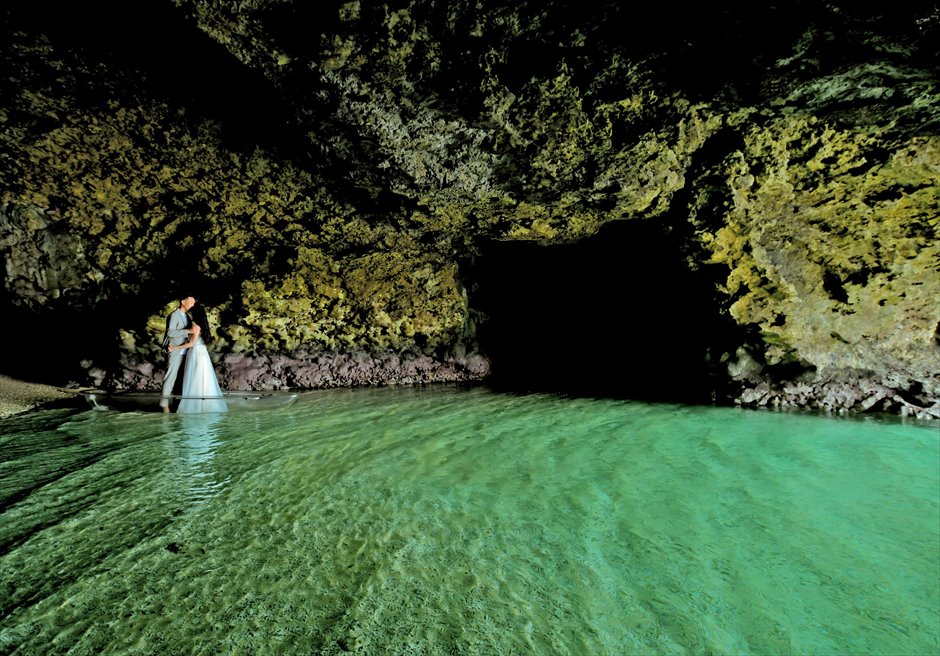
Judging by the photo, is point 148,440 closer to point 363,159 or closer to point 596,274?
point 363,159

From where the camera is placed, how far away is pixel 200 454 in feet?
12.4

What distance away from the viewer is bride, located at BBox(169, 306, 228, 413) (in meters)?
5.75

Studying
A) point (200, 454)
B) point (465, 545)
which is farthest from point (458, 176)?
point (465, 545)

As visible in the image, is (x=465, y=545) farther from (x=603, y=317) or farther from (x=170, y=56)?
(x=603, y=317)

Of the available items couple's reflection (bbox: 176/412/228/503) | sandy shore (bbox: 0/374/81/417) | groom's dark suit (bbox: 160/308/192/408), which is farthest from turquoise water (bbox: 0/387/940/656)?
sandy shore (bbox: 0/374/81/417)

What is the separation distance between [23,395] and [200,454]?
5.04m

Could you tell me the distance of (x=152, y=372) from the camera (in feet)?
24.6

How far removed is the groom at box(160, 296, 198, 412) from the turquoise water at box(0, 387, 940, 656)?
59.4 inches

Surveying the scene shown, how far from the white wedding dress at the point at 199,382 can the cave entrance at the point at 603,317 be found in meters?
4.44

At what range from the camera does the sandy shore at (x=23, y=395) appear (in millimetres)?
5660

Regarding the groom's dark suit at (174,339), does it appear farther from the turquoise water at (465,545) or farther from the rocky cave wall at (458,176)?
the turquoise water at (465,545)

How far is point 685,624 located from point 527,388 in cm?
600

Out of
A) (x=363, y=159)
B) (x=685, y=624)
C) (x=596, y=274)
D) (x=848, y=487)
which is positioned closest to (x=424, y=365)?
(x=596, y=274)

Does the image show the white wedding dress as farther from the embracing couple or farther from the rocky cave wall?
the rocky cave wall
